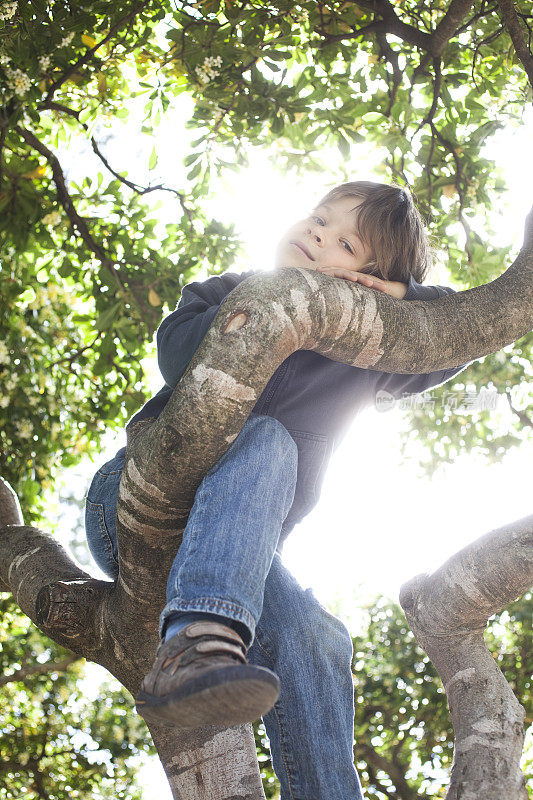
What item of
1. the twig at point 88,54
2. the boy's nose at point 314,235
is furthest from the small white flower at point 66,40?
the boy's nose at point 314,235

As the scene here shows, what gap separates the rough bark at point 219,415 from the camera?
4.56 ft

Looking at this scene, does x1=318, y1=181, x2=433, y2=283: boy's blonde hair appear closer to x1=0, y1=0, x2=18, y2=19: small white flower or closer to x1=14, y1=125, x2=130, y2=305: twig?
x1=0, y1=0, x2=18, y2=19: small white flower

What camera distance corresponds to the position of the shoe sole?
42.4 inches

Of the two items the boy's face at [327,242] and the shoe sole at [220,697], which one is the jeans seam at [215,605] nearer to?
the shoe sole at [220,697]

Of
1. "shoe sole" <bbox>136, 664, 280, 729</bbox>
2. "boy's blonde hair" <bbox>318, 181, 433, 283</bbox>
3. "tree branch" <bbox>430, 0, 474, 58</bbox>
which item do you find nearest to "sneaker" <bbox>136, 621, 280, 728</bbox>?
"shoe sole" <bbox>136, 664, 280, 729</bbox>

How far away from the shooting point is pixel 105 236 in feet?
13.9

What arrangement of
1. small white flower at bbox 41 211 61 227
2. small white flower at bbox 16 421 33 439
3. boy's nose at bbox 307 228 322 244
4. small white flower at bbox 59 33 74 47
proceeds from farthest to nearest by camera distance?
1. small white flower at bbox 16 421 33 439
2. small white flower at bbox 41 211 61 227
3. small white flower at bbox 59 33 74 47
4. boy's nose at bbox 307 228 322 244

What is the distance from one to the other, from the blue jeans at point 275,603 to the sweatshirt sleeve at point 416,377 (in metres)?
0.50

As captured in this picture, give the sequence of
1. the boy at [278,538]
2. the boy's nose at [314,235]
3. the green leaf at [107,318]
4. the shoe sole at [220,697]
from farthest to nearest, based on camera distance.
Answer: the green leaf at [107,318] → the boy's nose at [314,235] → the boy at [278,538] → the shoe sole at [220,697]

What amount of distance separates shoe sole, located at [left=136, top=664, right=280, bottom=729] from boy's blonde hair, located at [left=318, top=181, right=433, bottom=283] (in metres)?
1.40

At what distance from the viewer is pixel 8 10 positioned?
2.85 meters

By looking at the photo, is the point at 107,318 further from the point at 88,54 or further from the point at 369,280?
the point at 369,280

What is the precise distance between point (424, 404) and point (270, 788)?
8.57 feet
